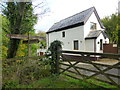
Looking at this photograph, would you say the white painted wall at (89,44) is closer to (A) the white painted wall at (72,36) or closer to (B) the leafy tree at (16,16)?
(A) the white painted wall at (72,36)

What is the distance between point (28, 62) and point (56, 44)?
1612 mm

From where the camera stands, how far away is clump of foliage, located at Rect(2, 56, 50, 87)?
12.6 ft

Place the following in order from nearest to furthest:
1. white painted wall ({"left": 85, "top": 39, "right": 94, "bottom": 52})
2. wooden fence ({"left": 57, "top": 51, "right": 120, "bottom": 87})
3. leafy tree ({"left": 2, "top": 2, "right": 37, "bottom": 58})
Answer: wooden fence ({"left": 57, "top": 51, "right": 120, "bottom": 87}), leafy tree ({"left": 2, "top": 2, "right": 37, "bottom": 58}), white painted wall ({"left": 85, "top": 39, "right": 94, "bottom": 52})

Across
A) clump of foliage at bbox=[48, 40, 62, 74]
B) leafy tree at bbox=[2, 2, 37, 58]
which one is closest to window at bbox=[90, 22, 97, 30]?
leafy tree at bbox=[2, 2, 37, 58]

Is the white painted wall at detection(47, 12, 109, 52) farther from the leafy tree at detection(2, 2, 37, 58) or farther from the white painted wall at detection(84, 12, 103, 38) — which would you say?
the leafy tree at detection(2, 2, 37, 58)

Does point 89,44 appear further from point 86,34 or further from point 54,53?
point 54,53

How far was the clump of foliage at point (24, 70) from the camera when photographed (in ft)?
12.6

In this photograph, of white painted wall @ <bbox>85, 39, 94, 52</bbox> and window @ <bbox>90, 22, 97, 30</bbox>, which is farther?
window @ <bbox>90, 22, 97, 30</bbox>

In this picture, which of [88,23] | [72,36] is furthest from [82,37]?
[88,23]

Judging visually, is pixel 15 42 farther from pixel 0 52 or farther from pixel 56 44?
pixel 56 44

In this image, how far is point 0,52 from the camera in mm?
6320

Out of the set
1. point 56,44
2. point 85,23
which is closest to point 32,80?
point 56,44

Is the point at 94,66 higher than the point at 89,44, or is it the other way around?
the point at 89,44

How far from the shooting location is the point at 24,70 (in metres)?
4.25
